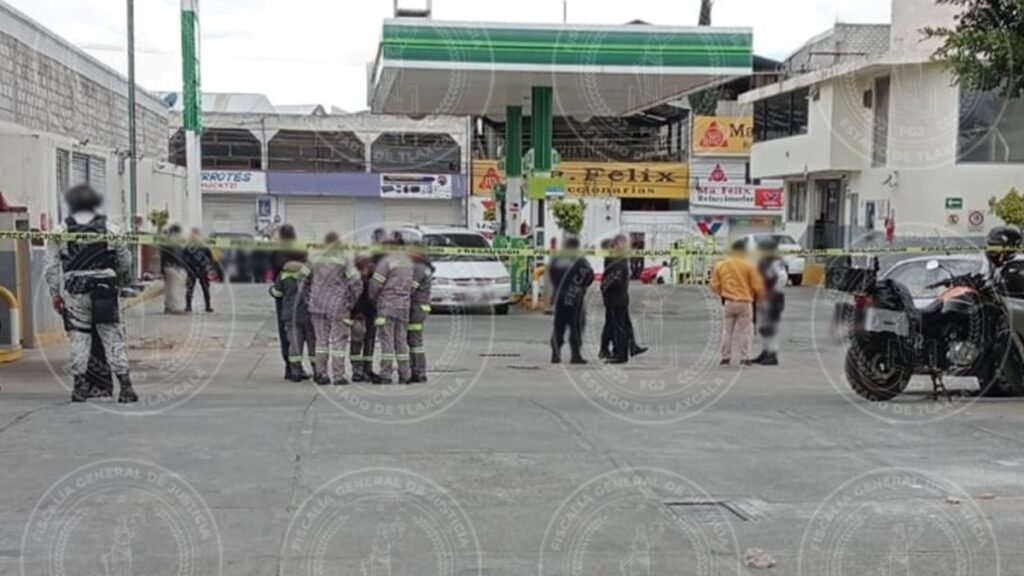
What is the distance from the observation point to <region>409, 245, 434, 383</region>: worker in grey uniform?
11602 mm

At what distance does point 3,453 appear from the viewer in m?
7.45

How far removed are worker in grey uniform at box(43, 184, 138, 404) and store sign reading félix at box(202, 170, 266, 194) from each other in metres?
21.0

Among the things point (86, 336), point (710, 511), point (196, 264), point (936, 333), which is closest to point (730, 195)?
point (196, 264)

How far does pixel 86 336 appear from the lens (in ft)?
31.3

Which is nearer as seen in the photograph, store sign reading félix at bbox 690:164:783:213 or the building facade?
the building facade

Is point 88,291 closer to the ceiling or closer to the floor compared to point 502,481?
closer to the ceiling

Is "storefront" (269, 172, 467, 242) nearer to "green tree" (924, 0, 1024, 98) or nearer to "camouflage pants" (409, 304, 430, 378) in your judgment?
"camouflage pants" (409, 304, 430, 378)

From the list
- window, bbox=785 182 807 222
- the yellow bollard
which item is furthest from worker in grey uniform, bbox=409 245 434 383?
window, bbox=785 182 807 222

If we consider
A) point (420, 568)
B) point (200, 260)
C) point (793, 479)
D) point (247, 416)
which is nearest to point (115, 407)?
point (247, 416)

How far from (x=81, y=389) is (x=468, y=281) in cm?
1110

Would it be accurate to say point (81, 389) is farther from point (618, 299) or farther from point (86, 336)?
point (618, 299)

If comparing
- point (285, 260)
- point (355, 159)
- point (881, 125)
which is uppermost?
point (881, 125)

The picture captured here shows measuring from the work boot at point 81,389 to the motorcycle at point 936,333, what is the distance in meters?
7.19

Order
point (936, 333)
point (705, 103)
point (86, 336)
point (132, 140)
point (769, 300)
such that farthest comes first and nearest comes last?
point (705, 103), point (132, 140), point (769, 300), point (936, 333), point (86, 336)
